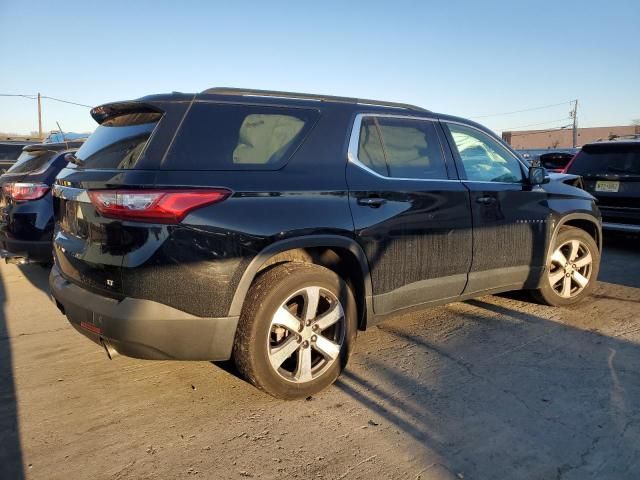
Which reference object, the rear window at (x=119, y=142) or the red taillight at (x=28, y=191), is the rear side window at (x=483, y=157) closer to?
the rear window at (x=119, y=142)

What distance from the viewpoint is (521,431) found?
2.80 metres

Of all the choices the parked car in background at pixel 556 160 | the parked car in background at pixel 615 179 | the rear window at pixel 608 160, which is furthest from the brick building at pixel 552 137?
the parked car in background at pixel 615 179

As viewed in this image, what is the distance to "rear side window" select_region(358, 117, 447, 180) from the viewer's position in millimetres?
3541

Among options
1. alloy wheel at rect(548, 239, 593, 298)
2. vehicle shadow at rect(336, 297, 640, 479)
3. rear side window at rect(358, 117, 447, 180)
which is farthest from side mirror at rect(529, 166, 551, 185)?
vehicle shadow at rect(336, 297, 640, 479)

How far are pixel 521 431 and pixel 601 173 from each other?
605 cm

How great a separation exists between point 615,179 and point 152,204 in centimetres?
711

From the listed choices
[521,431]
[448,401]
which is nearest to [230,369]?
[448,401]

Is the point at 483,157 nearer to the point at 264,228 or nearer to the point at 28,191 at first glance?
the point at 264,228

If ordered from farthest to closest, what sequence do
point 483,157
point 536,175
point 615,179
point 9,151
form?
1. point 9,151
2. point 615,179
3. point 536,175
4. point 483,157

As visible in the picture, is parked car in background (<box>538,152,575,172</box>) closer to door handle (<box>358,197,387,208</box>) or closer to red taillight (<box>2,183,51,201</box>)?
door handle (<box>358,197,387,208</box>)

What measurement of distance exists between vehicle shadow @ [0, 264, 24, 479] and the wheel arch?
130cm

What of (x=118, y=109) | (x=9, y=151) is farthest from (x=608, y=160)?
(x=9, y=151)

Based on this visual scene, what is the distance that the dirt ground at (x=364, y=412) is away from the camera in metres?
2.51

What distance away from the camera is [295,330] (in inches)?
122
